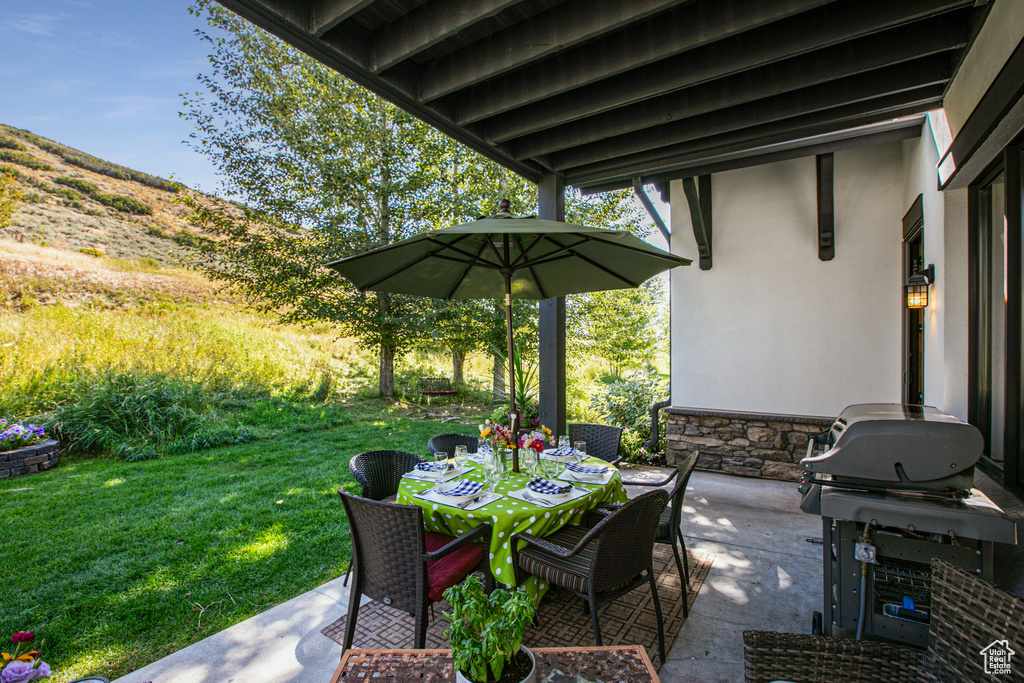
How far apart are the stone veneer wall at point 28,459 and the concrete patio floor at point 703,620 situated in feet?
14.0

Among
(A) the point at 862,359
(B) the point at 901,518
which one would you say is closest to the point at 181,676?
(B) the point at 901,518

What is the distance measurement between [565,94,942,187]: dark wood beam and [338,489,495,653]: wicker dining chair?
10.8 feet

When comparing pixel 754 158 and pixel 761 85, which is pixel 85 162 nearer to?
pixel 754 158

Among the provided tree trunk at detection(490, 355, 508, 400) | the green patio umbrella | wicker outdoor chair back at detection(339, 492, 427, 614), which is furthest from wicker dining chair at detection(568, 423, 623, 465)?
tree trunk at detection(490, 355, 508, 400)

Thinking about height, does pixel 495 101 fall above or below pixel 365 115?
below

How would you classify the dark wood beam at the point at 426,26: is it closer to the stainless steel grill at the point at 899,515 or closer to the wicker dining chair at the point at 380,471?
the wicker dining chair at the point at 380,471

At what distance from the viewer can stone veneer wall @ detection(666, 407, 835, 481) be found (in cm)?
489

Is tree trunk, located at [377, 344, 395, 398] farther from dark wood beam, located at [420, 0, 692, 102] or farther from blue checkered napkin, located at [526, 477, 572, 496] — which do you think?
blue checkered napkin, located at [526, 477, 572, 496]

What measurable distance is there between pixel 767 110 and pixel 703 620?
333cm

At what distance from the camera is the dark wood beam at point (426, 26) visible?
2203mm

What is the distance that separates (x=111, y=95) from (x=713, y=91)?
47.0 feet

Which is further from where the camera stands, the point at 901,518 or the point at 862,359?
the point at 862,359

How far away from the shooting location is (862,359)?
15.5 ft

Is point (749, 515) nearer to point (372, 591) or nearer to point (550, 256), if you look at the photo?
point (550, 256)
